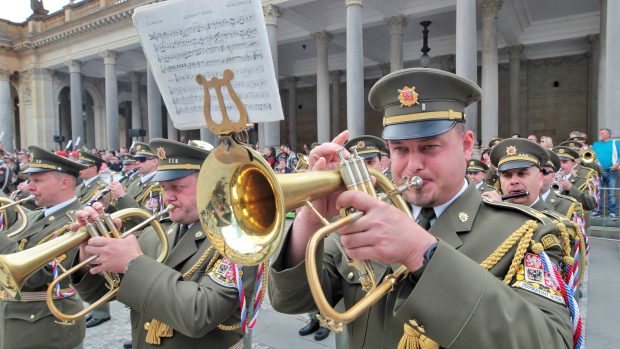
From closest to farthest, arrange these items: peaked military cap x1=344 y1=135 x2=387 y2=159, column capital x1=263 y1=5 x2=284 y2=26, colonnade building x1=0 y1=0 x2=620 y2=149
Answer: peaked military cap x1=344 y1=135 x2=387 y2=159, colonnade building x1=0 y1=0 x2=620 y2=149, column capital x1=263 y1=5 x2=284 y2=26

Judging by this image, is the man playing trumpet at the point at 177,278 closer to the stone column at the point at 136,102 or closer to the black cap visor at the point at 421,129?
the black cap visor at the point at 421,129

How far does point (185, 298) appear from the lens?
7.83 feet

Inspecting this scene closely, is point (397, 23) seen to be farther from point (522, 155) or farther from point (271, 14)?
point (522, 155)

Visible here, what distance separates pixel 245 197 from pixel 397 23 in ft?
67.0

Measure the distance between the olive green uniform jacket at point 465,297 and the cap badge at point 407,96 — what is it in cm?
49

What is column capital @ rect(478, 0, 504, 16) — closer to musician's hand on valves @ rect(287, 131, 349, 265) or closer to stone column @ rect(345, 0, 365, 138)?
stone column @ rect(345, 0, 365, 138)

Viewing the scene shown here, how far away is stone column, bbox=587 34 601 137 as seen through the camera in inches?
847

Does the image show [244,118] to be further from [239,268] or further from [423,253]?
[239,268]

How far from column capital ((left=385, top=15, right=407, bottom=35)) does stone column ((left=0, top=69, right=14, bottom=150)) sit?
1168 inches

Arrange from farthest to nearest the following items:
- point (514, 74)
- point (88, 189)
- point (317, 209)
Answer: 1. point (514, 74)
2. point (88, 189)
3. point (317, 209)

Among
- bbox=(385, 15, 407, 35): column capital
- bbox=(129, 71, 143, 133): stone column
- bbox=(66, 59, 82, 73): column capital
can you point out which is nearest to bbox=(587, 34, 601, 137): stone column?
bbox=(385, 15, 407, 35): column capital

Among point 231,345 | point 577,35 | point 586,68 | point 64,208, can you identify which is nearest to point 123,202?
point 64,208

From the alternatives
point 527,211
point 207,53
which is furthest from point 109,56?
point 527,211

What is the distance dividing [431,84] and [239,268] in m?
1.52
